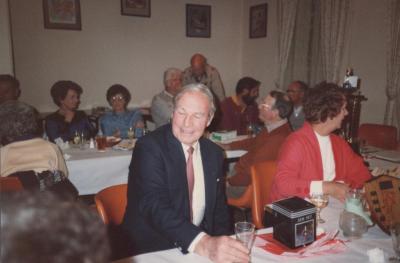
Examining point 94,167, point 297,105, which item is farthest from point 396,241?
point 297,105

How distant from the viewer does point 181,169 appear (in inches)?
76.6

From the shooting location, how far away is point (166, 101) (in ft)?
17.0

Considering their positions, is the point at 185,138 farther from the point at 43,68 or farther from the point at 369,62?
the point at 43,68

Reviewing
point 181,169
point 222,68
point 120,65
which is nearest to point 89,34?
point 120,65

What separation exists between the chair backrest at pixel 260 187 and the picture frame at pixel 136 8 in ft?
16.3

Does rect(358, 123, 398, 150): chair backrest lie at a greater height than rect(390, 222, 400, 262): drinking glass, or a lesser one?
lesser

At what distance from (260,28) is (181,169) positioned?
233 inches

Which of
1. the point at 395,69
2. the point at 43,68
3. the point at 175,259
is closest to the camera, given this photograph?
the point at 175,259

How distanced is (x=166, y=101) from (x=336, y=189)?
3.32 meters

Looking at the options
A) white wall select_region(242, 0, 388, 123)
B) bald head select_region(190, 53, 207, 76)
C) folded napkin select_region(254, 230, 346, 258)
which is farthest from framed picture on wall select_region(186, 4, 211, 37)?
folded napkin select_region(254, 230, 346, 258)

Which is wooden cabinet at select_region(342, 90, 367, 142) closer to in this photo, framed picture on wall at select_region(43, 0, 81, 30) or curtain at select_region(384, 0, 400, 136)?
curtain at select_region(384, 0, 400, 136)

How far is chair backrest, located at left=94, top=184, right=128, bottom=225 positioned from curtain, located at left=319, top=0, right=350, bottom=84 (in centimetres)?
455

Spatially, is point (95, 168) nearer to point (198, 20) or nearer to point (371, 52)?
point (371, 52)

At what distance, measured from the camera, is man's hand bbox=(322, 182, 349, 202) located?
217 centimetres
